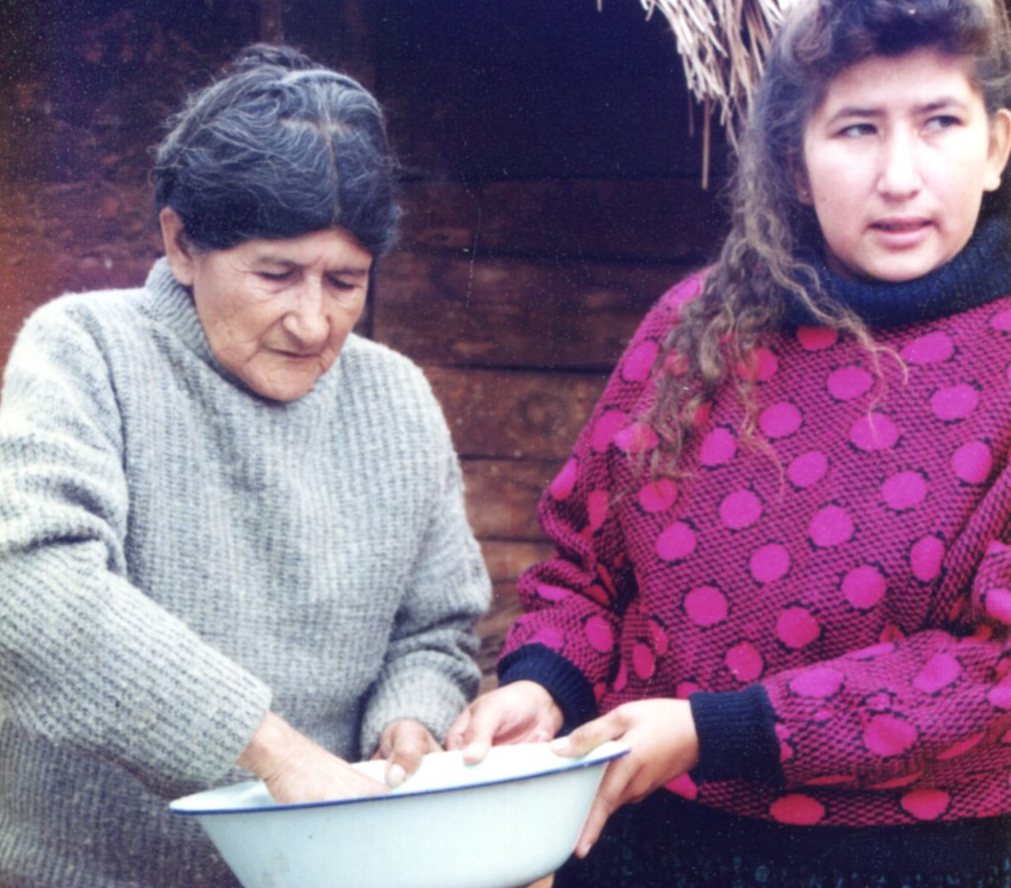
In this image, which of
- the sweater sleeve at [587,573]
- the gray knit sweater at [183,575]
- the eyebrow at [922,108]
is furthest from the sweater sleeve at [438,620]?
the eyebrow at [922,108]

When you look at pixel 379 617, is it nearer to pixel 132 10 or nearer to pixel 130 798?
pixel 130 798

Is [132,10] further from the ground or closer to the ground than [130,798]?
further from the ground

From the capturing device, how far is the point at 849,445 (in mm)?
1715

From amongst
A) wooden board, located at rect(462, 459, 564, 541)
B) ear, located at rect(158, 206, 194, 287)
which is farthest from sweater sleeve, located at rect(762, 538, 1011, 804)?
wooden board, located at rect(462, 459, 564, 541)

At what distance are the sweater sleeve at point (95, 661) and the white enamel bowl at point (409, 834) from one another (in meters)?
0.17

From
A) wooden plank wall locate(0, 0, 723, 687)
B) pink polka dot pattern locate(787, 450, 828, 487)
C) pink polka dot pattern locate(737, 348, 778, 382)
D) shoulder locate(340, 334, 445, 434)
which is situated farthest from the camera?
wooden plank wall locate(0, 0, 723, 687)

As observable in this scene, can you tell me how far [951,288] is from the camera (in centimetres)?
170

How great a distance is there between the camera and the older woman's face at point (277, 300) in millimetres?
1984

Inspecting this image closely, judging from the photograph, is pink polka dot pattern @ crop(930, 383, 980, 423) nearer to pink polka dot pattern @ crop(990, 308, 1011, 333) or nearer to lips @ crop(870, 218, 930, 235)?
pink polka dot pattern @ crop(990, 308, 1011, 333)

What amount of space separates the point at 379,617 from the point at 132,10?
1646mm

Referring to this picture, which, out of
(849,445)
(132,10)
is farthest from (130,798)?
(132,10)

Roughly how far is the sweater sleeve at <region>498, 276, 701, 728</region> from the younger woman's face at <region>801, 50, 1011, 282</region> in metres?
0.32

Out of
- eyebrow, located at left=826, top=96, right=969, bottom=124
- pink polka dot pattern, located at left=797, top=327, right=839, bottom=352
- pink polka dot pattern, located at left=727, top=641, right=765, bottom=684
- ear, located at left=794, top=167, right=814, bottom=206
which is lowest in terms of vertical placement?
pink polka dot pattern, located at left=727, top=641, right=765, bottom=684

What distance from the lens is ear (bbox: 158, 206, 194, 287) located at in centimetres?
206
